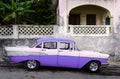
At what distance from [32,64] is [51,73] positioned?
3.33 ft

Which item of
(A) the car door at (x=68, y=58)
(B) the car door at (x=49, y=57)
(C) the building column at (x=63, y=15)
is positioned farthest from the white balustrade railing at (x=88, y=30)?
(B) the car door at (x=49, y=57)

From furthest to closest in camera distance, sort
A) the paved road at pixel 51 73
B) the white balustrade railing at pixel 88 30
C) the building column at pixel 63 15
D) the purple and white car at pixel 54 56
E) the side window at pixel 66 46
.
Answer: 1. the white balustrade railing at pixel 88 30
2. the building column at pixel 63 15
3. the side window at pixel 66 46
4. the purple and white car at pixel 54 56
5. the paved road at pixel 51 73

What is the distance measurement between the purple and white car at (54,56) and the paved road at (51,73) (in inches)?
14.1

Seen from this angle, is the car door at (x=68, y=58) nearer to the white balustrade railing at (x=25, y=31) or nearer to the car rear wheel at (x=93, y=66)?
the car rear wheel at (x=93, y=66)

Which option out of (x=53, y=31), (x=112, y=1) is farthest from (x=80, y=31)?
(x=112, y=1)

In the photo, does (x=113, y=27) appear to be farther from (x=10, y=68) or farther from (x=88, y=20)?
(x=10, y=68)

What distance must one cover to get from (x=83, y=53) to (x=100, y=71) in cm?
142

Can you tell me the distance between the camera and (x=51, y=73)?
13305 millimetres

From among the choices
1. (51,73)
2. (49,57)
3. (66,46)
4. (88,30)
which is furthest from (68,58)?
(88,30)

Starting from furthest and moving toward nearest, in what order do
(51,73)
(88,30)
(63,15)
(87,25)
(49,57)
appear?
(87,25), (88,30), (63,15), (49,57), (51,73)

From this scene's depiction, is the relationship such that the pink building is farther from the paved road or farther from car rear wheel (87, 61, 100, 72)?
car rear wheel (87, 61, 100, 72)

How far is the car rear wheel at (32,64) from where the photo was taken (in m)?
13.5

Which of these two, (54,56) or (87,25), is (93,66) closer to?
(54,56)

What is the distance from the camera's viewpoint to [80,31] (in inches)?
682
